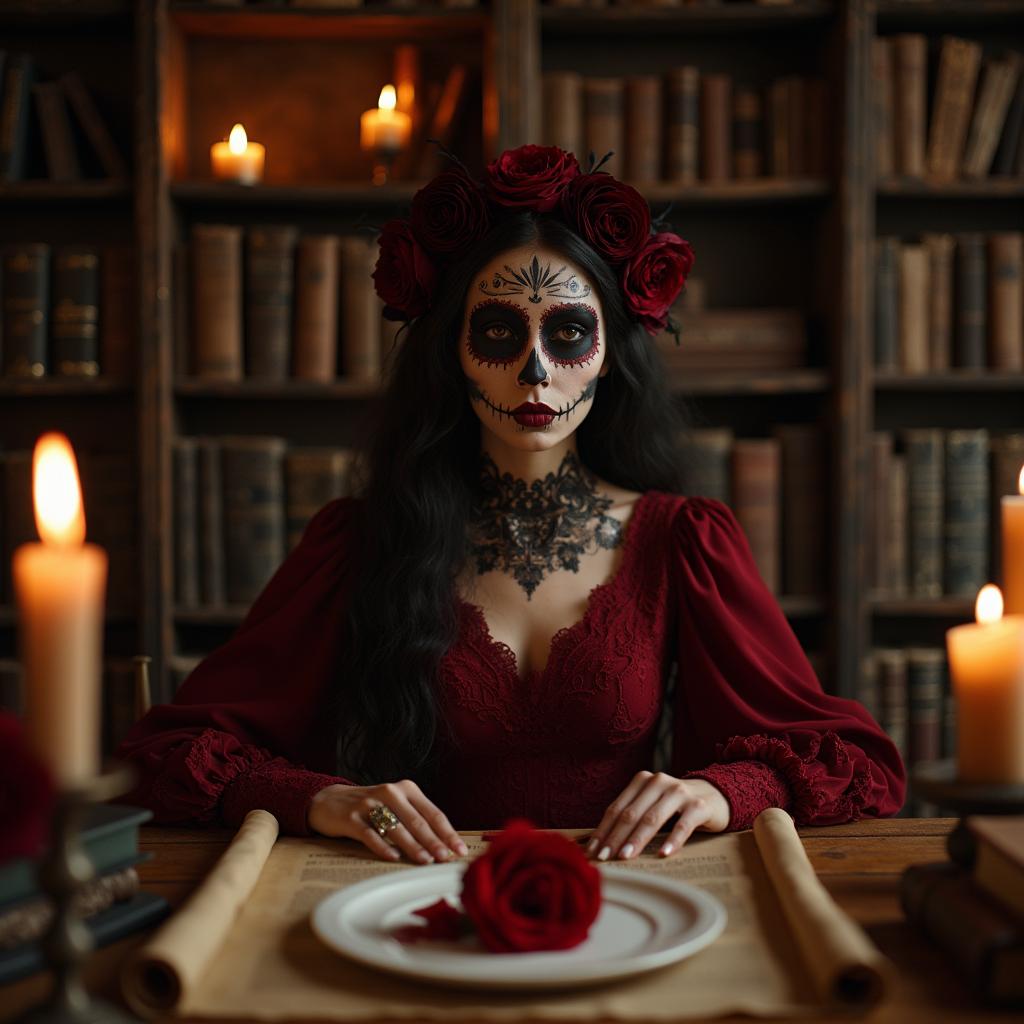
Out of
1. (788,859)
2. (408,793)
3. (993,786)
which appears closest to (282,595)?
(408,793)

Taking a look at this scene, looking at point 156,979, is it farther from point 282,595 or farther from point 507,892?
point 282,595

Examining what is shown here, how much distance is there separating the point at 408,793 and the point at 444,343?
733mm

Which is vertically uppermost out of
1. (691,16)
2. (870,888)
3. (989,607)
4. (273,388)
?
(691,16)

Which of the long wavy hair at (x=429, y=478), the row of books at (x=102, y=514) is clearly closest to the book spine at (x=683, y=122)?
the long wavy hair at (x=429, y=478)

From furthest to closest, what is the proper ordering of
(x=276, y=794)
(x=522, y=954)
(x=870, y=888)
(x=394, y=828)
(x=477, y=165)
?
(x=477, y=165) < (x=276, y=794) < (x=394, y=828) < (x=870, y=888) < (x=522, y=954)

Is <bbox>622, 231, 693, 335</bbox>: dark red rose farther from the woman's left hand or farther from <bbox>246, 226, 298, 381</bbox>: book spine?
<bbox>246, 226, 298, 381</bbox>: book spine

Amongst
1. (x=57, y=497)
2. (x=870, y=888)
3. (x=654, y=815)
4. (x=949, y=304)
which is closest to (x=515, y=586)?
(x=654, y=815)

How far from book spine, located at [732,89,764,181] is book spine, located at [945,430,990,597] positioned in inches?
29.4

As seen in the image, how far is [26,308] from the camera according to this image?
8.95ft

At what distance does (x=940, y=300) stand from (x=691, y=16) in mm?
836

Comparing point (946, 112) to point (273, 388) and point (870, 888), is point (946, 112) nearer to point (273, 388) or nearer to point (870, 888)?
point (273, 388)

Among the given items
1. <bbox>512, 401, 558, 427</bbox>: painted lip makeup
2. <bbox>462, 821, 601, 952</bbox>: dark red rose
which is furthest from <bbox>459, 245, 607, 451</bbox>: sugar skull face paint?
<bbox>462, 821, 601, 952</bbox>: dark red rose

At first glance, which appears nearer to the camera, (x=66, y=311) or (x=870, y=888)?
(x=870, y=888)

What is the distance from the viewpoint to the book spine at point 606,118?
2.75 m
